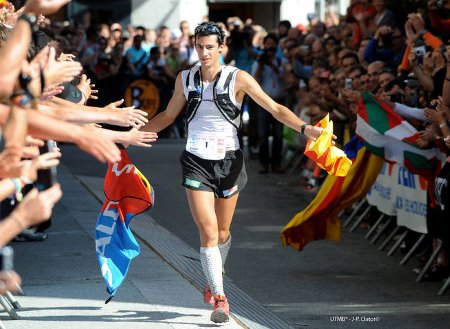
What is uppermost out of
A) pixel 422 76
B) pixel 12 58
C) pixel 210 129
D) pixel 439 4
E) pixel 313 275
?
pixel 12 58

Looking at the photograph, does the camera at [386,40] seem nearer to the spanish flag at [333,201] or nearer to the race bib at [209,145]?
the spanish flag at [333,201]

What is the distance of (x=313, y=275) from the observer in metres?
10.9

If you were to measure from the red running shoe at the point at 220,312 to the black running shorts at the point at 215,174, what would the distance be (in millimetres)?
860

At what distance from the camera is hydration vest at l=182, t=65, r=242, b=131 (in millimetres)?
8688

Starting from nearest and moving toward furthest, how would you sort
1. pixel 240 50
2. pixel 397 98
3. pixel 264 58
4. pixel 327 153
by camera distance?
1. pixel 327 153
2. pixel 397 98
3. pixel 264 58
4. pixel 240 50

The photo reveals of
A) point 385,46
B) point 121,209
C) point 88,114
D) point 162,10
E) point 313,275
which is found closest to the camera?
point 88,114

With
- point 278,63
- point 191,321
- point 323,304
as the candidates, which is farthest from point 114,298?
point 278,63

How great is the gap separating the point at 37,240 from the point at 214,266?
3.53 meters

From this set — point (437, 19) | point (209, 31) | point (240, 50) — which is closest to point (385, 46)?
point (437, 19)

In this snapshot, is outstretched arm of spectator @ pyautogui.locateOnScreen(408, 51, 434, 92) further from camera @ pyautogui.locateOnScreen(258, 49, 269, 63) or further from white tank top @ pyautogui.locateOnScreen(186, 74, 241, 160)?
camera @ pyautogui.locateOnScreen(258, 49, 269, 63)

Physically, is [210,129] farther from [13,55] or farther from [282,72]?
[282,72]

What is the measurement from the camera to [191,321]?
8.30 m

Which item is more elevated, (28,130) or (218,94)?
(28,130)

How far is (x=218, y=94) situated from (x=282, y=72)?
10219 mm
